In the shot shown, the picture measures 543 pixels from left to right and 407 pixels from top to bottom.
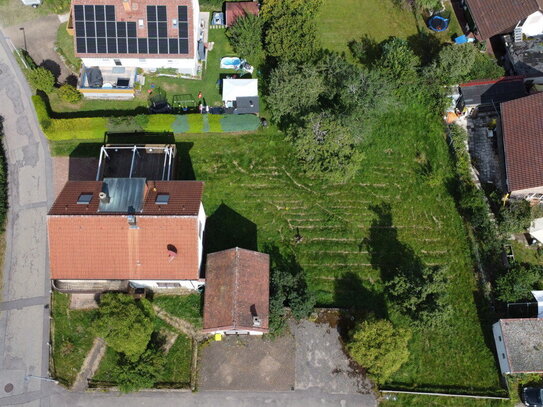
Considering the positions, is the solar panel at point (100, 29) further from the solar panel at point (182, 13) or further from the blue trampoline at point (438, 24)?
the blue trampoline at point (438, 24)

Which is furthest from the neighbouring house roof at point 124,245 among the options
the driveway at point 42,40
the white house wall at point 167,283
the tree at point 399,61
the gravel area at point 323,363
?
the tree at point 399,61

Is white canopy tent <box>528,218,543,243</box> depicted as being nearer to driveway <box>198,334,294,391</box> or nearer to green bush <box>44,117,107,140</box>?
driveway <box>198,334,294,391</box>

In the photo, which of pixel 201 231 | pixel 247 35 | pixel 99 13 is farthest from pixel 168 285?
pixel 99 13

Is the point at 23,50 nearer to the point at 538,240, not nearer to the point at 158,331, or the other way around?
the point at 158,331

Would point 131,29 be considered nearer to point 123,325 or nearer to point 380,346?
point 123,325

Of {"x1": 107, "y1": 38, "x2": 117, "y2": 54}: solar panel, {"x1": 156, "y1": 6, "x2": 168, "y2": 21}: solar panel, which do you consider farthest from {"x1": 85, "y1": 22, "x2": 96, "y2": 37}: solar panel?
{"x1": 156, "y1": 6, "x2": 168, "y2": 21}: solar panel

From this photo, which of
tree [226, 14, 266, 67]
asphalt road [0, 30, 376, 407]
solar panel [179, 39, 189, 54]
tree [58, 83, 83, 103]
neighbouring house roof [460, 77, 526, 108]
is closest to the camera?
asphalt road [0, 30, 376, 407]

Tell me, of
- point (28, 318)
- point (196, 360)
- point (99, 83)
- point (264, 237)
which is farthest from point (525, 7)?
point (28, 318)
